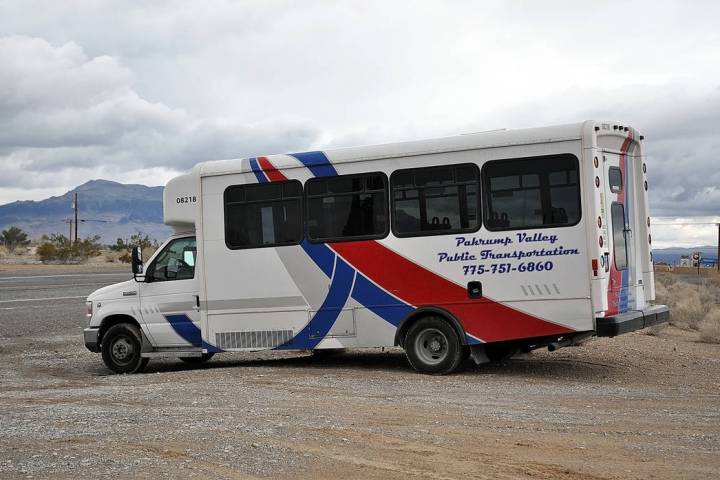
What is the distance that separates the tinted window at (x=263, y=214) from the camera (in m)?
13.7

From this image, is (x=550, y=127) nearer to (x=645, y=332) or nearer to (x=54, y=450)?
(x=54, y=450)

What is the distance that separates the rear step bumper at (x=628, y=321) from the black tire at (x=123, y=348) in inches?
282

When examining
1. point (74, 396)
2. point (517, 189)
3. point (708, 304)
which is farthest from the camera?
point (708, 304)

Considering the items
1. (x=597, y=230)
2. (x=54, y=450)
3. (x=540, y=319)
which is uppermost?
(x=597, y=230)

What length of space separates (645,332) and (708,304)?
7.80 m

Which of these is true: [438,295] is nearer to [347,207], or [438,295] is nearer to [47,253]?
[347,207]

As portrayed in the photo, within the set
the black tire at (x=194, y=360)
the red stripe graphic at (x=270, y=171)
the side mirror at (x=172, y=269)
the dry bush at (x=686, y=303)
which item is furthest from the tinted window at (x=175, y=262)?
the dry bush at (x=686, y=303)

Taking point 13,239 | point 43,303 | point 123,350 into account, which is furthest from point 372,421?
point 13,239

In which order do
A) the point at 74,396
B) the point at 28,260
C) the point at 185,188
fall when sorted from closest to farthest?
the point at 74,396, the point at 185,188, the point at 28,260

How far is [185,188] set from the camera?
14.3 m

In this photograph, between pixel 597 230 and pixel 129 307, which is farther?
pixel 129 307

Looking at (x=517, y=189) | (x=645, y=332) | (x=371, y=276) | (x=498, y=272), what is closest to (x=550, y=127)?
(x=517, y=189)

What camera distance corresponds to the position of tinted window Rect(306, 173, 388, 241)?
515 inches

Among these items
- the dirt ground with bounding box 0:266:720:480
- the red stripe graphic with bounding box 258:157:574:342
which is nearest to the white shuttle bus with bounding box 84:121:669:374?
the red stripe graphic with bounding box 258:157:574:342
